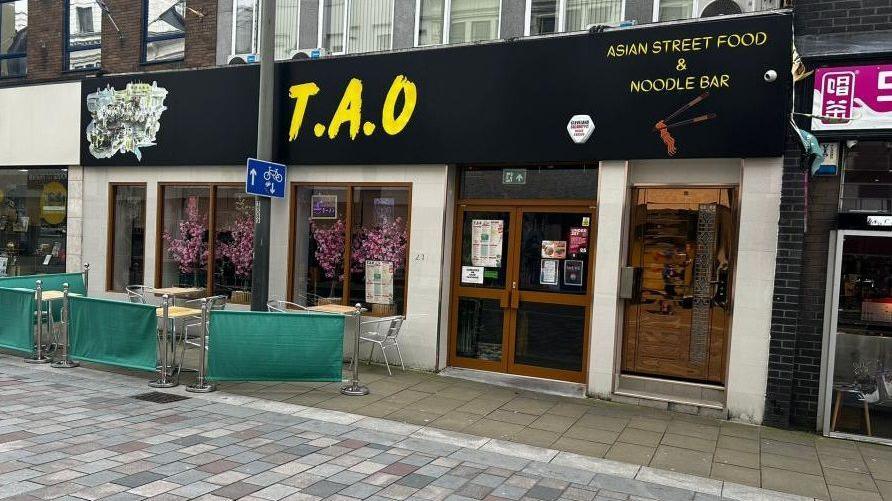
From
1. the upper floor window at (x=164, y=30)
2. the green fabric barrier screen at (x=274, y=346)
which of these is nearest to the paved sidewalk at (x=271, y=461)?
the green fabric barrier screen at (x=274, y=346)

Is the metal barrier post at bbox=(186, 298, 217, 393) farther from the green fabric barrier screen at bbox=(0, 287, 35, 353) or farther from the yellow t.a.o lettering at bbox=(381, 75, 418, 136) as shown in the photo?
the yellow t.a.o lettering at bbox=(381, 75, 418, 136)

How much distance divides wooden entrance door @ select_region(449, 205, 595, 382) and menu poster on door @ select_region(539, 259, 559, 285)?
1cm

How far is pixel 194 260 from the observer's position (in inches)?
448

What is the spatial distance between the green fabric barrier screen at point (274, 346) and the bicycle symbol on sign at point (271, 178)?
2.17 metres

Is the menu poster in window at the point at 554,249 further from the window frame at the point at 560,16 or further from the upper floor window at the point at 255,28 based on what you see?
the upper floor window at the point at 255,28

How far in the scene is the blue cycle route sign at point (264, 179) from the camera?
8.38 m

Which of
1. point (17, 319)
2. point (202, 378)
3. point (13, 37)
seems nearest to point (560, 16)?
point (202, 378)

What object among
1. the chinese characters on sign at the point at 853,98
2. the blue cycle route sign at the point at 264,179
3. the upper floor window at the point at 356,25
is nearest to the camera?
the chinese characters on sign at the point at 853,98

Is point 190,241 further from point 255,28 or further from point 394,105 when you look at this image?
point 394,105

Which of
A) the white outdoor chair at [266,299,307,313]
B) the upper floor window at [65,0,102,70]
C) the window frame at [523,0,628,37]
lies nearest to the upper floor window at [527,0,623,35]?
the window frame at [523,0,628,37]

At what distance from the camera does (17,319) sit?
8844 millimetres

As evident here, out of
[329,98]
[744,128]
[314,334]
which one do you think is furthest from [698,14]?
[314,334]

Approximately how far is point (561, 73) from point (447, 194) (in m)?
2.21

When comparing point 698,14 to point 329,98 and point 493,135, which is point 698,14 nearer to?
point 493,135
